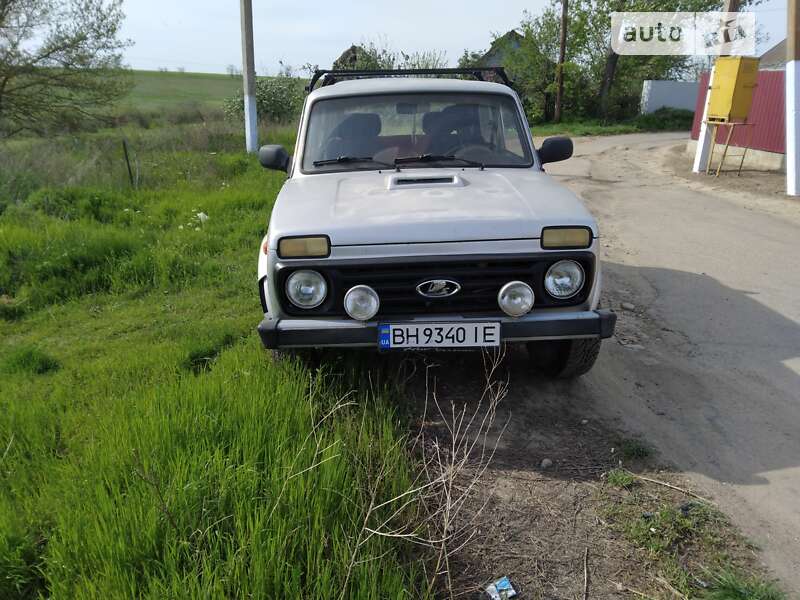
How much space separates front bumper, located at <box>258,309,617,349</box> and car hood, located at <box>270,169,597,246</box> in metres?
0.43

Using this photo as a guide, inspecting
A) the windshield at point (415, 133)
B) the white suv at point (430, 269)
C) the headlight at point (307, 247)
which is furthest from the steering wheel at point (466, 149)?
the headlight at point (307, 247)

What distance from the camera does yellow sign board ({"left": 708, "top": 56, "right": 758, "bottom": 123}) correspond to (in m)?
12.4

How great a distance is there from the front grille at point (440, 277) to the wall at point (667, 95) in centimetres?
3433

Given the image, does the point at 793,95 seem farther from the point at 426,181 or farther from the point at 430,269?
the point at 430,269

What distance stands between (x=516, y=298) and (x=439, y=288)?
40 cm

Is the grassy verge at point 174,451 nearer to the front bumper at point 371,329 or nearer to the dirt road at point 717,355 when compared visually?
the front bumper at point 371,329

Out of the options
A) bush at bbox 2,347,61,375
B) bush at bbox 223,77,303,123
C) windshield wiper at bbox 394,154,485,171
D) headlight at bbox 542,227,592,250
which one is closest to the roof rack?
windshield wiper at bbox 394,154,485,171

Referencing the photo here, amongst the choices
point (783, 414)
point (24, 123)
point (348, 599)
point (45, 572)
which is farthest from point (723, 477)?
point (24, 123)

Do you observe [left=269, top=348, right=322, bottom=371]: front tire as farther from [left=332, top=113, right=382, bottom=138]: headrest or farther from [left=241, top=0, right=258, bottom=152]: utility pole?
[left=241, top=0, right=258, bottom=152]: utility pole

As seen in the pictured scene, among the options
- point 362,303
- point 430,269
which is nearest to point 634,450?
point 430,269

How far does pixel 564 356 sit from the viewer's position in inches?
157

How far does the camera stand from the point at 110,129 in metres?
18.8

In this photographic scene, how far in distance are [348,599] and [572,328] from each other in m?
1.86

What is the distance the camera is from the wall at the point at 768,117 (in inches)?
543
